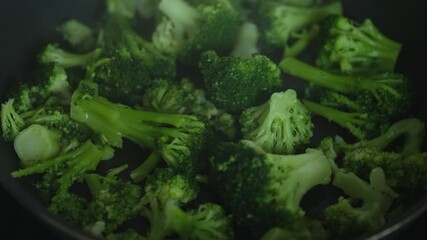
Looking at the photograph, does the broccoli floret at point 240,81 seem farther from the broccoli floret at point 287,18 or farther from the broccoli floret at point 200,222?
the broccoli floret at point 200,222

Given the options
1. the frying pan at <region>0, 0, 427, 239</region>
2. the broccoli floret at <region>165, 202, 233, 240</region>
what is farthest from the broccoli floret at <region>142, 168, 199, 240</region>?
the frying pan at <region>0, 0, 427, 239</region>

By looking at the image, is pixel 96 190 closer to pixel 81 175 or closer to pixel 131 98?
pixel 81 175

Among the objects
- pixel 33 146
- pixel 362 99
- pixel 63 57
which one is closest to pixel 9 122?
pixel 33 146

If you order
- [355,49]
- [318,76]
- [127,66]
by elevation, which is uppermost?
[355,49]

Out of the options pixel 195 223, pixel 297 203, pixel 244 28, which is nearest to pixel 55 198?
pixel 195 223

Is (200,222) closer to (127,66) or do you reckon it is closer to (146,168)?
(146,168)

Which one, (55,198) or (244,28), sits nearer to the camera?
(55,198)
